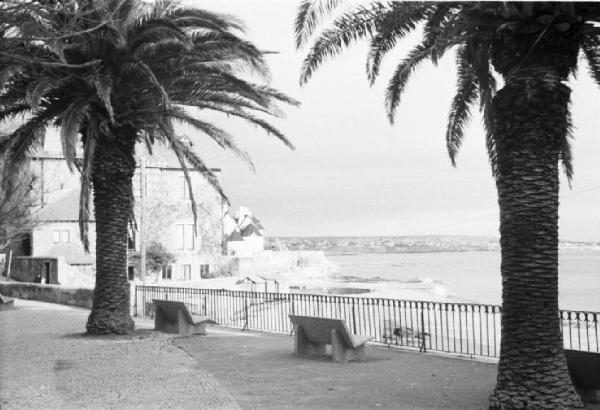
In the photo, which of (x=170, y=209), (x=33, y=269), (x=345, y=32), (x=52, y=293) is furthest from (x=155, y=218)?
(x=345, y=32)

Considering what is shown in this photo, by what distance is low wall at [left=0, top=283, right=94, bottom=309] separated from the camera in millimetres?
25828

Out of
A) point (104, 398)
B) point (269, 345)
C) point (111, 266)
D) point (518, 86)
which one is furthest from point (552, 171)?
point (111, 266)

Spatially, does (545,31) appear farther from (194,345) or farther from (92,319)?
(92,319)

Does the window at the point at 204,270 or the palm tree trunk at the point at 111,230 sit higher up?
the palm tree trunk at the point at 111,230

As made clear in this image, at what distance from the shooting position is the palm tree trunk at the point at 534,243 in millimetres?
7922

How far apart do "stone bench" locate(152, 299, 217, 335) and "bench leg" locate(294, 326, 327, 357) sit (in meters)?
3.73

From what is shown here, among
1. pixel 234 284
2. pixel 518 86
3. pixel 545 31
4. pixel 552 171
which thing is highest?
pixel 545 31

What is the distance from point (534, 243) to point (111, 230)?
10.1m

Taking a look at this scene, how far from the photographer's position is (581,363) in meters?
8.66

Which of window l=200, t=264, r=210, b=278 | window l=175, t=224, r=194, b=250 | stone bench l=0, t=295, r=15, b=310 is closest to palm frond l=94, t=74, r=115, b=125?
stone bench l=0, t=295, r=15, b=310

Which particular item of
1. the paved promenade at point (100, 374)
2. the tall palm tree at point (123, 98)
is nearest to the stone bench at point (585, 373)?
the paved promenade at point (100, 374)

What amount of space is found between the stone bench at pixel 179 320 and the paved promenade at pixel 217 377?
741 millimetres

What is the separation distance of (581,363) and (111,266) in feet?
33.4

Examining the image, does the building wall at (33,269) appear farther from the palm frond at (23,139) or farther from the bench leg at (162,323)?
the palm frond at (23,139)
